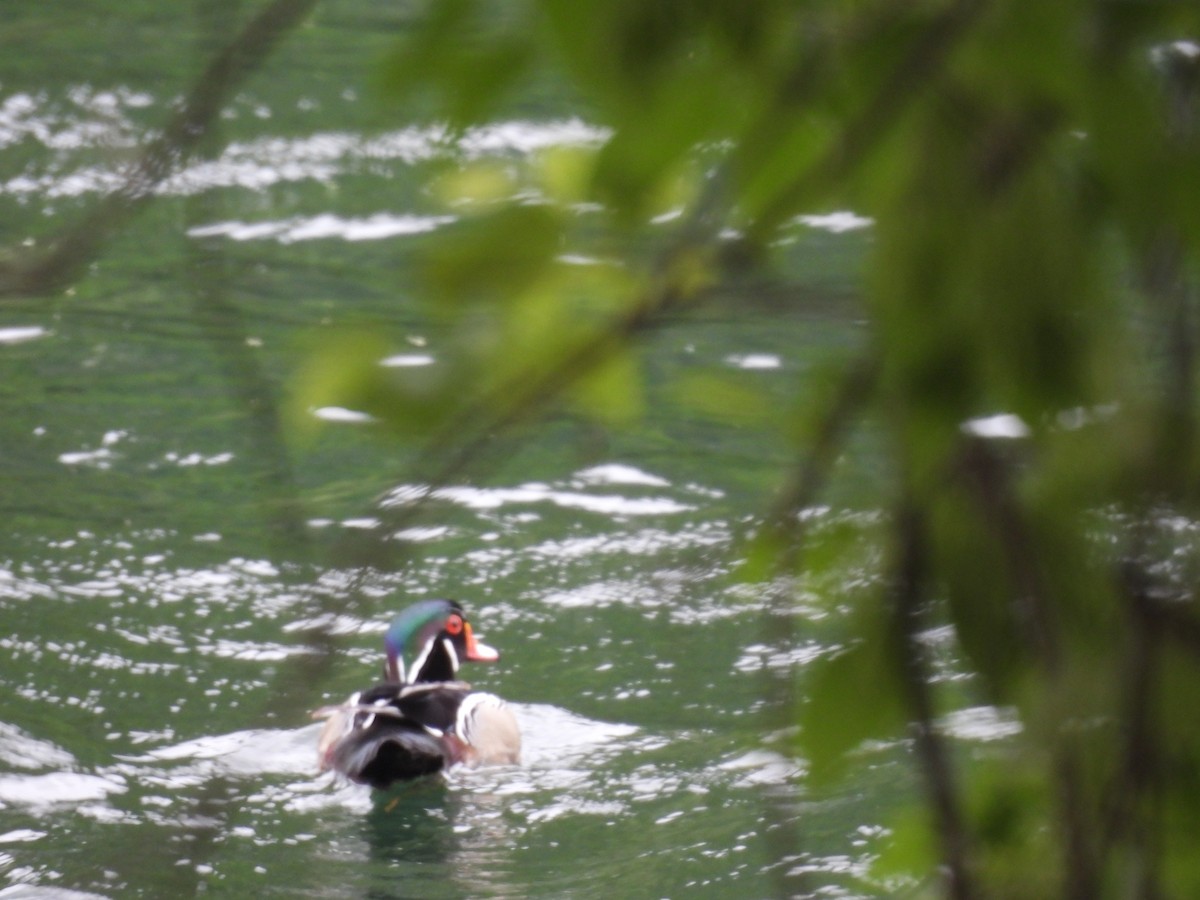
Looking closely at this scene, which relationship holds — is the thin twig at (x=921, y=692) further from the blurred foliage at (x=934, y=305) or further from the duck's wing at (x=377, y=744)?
the duck's wing at (x=377, y=744)

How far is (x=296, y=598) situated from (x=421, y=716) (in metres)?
3.06

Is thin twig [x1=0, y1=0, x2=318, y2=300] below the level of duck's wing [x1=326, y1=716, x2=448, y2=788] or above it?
below

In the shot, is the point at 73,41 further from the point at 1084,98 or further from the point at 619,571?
the point at 1084,98

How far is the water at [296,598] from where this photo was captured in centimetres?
488

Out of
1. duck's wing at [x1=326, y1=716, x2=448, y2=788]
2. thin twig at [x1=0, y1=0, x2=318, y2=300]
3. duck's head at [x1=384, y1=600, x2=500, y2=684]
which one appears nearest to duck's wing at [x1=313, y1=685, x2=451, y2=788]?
duck's wing at [x1=326, y1=716, x2=448, y2=788]

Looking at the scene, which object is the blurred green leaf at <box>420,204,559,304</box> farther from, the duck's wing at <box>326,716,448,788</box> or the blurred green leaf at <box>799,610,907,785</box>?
the duck's wing at <box>326,716,448,788</box>

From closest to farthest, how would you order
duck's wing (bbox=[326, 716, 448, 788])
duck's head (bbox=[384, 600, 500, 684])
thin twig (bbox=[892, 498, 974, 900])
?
thin twig (bbox=[892, 498, 974, 900]) → duck's wing (bbox=[326, 716, 448, 788]) → duck's head (bbox=[384, 600, 500, 684])

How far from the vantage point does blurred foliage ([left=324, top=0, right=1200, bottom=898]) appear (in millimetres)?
1102

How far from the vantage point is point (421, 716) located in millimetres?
5832

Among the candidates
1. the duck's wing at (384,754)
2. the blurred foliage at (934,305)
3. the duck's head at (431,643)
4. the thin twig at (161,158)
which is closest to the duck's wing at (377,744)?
the duck's wing at (384,754)

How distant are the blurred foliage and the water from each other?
292mm

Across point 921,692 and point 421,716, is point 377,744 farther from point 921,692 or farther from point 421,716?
point 921,692

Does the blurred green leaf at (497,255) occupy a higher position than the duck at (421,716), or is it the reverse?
the duck at (421,716)

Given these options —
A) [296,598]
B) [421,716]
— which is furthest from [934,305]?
[421,716]
